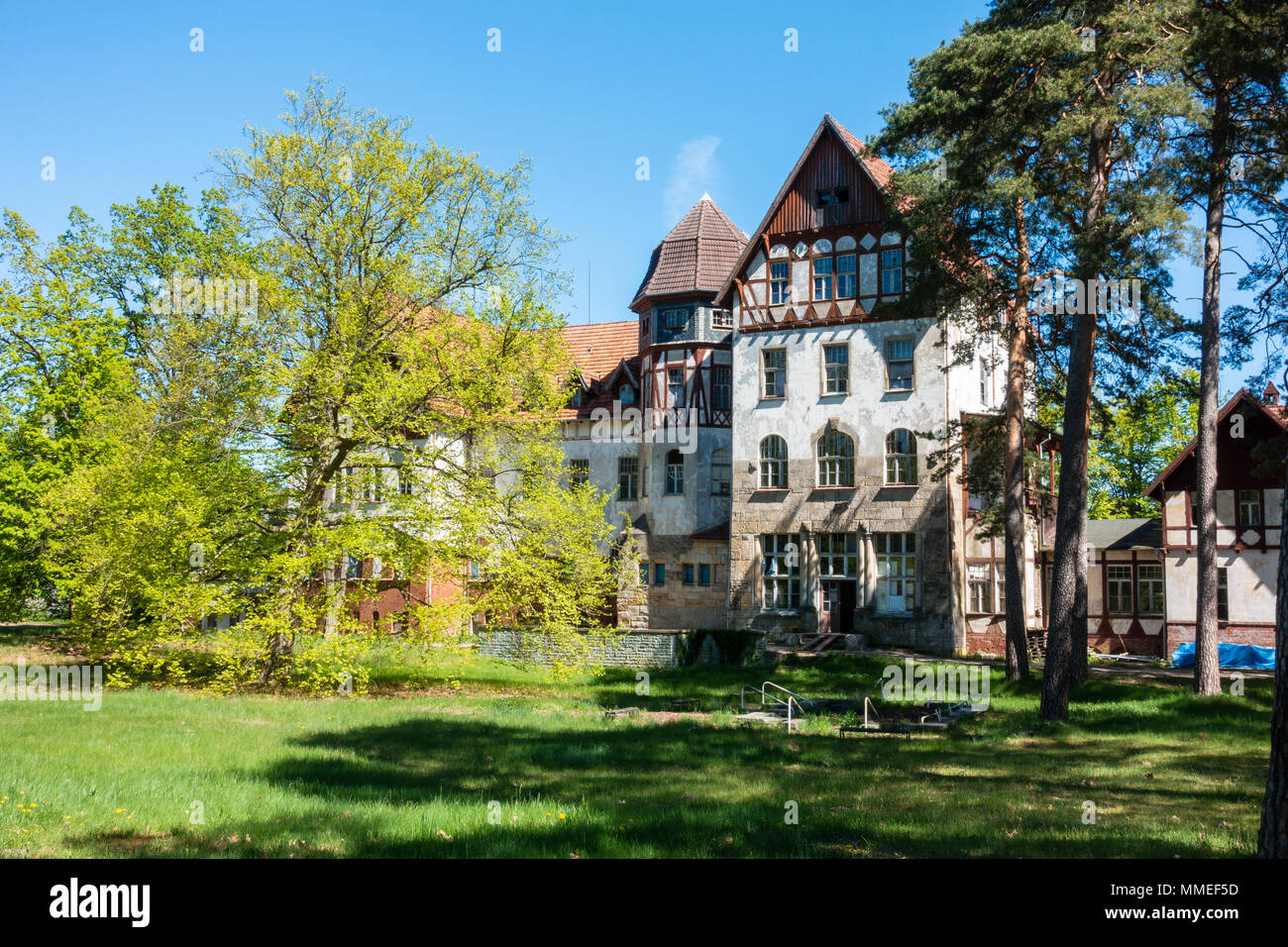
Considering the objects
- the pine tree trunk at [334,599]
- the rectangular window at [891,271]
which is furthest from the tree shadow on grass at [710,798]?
the rectangular window at [891,271]

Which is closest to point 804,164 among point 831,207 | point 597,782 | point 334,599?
point 831,207

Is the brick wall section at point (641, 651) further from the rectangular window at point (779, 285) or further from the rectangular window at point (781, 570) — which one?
the rectangular window at point (779, 285)

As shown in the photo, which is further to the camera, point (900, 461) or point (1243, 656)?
point (900, 461)

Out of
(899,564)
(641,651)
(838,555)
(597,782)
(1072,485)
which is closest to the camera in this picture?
(597,782)

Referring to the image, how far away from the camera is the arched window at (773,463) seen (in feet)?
123

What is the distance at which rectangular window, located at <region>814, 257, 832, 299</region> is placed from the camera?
36.7 m

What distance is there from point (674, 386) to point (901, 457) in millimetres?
9802

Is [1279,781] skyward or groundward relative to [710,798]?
skyward

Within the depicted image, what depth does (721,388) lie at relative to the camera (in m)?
40.0

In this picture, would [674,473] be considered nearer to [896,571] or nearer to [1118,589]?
[896,571]

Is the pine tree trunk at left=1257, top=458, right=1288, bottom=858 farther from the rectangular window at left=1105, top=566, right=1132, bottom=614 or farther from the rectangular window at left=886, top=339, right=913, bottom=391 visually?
the rectangular window at left=1105, top=566, right=1132, bottom=614

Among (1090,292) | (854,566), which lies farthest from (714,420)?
(1090,292)

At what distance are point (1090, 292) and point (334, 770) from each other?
49.2 ft

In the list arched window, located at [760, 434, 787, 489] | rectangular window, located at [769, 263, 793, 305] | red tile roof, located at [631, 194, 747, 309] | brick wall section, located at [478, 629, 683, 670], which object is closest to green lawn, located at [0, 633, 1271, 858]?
brick wall section, located at [478, 629, 683, 670]
